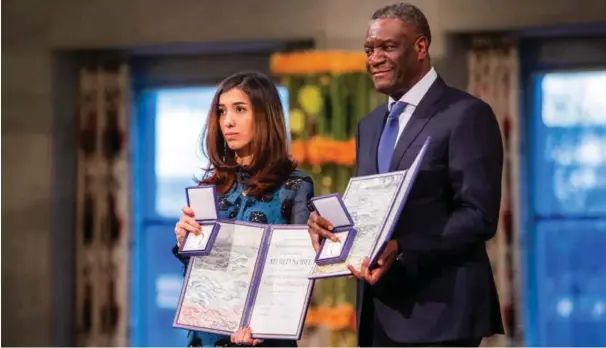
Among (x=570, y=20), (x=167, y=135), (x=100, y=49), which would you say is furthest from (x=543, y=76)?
(x=100, y=49)

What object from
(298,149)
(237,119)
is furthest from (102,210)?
(237,119)

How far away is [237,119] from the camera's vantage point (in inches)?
91.4

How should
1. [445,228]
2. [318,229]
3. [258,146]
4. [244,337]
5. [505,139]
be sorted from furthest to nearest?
1. [505,139]
2. [258,146]
3. [244,337]
4. [318,229]
5. [445,228]

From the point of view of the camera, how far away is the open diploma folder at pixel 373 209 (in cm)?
199

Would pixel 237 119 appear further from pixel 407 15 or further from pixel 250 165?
pixel 407 15

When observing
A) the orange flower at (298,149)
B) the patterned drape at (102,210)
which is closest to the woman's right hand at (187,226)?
the orange flower at (298,149)

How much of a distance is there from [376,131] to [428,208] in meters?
0.22

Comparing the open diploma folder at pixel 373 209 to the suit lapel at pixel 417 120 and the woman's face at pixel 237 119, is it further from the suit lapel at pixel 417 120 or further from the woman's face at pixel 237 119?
the woman's face at pixel 237 119

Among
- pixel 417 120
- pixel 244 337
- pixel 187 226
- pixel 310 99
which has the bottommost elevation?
pixel 244 337

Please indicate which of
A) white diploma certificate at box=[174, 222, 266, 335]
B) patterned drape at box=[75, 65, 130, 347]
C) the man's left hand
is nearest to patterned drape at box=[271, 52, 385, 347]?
patterned drape at box=[75, 65, 130, 347]

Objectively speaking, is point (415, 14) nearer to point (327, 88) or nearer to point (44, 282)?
point (327, 88)

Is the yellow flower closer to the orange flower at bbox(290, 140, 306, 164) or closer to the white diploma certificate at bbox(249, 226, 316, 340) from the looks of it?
the orange flower at bbox(290, 140, 306, 164)

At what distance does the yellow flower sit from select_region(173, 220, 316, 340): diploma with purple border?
4.67 ft

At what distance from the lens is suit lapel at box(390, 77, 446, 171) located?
204 cm
